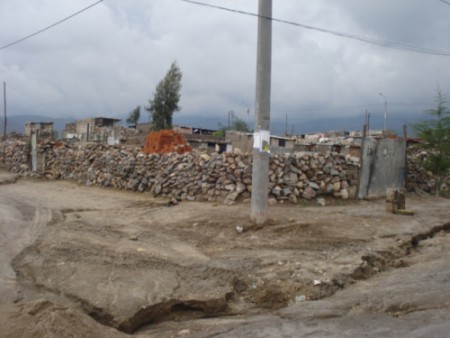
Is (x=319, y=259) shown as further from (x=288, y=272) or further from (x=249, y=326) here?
(x=249, y=326)

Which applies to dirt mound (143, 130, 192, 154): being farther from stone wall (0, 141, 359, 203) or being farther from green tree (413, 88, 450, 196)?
green tree (413, 88, 450, 196)

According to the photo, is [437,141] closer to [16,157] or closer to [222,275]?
[222,275]

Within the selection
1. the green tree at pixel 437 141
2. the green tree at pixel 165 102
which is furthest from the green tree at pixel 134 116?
the green tree at pixel 437 141

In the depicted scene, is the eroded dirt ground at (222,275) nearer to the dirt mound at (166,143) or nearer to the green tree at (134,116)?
the dirt mound at (166,143)

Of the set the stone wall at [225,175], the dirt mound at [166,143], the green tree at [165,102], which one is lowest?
the stone wall at [225,175]

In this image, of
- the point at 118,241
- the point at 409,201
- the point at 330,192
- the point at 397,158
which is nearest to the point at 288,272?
the point at 118,241

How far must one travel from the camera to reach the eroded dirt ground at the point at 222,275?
3.95 metres

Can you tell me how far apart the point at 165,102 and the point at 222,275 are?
1499 inches

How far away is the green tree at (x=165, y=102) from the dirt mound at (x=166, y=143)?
25.1m

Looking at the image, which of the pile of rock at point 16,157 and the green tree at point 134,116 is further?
the green tree at point 134,116

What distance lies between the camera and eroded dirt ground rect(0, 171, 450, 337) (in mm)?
3953

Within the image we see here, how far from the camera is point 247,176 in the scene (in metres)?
11.7

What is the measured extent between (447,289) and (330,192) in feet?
25.3

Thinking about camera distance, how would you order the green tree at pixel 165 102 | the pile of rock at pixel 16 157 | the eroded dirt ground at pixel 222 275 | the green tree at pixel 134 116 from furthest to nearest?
the green tree at pixel 134 116 < the green tree at pixel 165 102 < the pile of rock at pixel 16 157 < the eroded dirt ground at pixel 222 275
